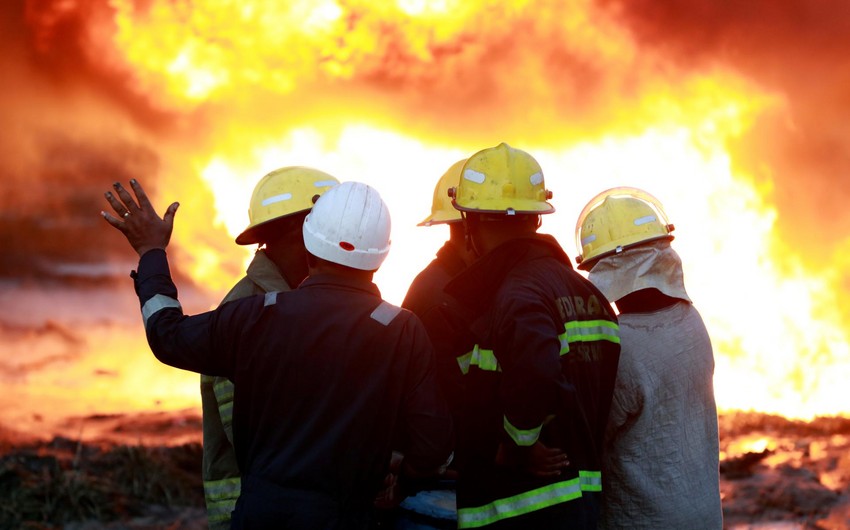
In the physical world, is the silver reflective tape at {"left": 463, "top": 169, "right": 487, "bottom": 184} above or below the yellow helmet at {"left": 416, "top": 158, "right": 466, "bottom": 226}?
below

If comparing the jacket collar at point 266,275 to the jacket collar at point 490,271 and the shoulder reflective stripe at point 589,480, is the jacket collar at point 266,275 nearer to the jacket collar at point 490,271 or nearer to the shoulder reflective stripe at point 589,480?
the jacket collar at point 490,271

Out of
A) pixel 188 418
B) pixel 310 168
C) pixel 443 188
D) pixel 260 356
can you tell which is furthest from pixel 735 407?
pixel 260 356

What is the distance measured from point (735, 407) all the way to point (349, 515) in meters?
12.0

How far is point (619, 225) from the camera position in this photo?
4.52 m

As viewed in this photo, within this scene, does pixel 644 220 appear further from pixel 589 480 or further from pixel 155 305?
pixel 155 305

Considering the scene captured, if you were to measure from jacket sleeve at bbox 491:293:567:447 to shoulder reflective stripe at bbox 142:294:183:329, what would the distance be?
1.27 m

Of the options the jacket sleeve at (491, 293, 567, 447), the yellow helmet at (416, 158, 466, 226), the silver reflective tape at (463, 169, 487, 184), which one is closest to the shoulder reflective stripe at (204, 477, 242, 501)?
the jacket sleeve at (491, 293, 567, 447)

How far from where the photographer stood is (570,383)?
363 centimetres

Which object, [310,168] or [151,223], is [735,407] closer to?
[310,168]

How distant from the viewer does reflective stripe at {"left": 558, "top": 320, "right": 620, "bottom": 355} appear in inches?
145

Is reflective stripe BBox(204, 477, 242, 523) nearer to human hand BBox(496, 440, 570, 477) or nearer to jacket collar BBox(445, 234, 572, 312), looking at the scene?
human hand BBox(496, 440, 570, 477)

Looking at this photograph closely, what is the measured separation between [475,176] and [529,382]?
113 cm

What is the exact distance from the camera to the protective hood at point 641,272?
4328 millimetres

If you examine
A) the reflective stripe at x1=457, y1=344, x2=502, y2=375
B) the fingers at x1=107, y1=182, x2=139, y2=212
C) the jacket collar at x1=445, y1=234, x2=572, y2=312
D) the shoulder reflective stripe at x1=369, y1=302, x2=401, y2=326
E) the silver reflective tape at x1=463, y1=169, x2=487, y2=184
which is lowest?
the reflective stripe at x1=457, y1=344, x2=502, y2=375
